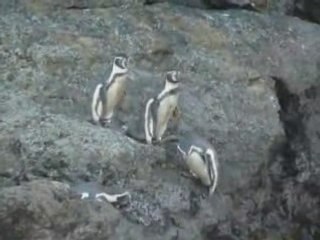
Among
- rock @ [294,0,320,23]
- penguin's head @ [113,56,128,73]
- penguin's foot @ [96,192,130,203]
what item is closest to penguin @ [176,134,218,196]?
penguin's foot @ [96,192,130,203]

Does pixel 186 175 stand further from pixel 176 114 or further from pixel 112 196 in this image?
pixel 112 196

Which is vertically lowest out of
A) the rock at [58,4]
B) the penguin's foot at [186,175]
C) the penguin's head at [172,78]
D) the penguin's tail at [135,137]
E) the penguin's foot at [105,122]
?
the rock at [58,4]

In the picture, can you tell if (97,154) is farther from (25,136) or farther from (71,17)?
(71,17)

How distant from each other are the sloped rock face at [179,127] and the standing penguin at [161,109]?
12 cm

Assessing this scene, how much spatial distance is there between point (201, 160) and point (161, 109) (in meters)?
0.52

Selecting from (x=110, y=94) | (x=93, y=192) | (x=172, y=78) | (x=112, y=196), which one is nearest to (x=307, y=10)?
(x=172, y=78)

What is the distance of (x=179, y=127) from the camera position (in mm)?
8031

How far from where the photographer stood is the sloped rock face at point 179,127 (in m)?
6.99

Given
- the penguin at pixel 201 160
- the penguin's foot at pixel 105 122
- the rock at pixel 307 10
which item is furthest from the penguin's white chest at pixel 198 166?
the rock at pixel 307 10

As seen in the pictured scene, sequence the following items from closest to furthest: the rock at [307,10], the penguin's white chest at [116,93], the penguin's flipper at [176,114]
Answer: the penguin's white chest at [116,93], the penguin's flipper at [176,114], the rock at [307,10]

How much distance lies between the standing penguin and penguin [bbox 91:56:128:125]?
24 centimetres

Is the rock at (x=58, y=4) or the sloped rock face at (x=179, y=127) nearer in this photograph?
the sloped rock face at (x=179, y=127)

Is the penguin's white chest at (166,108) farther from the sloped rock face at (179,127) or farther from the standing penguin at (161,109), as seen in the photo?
the sloped rock face at (179,127)

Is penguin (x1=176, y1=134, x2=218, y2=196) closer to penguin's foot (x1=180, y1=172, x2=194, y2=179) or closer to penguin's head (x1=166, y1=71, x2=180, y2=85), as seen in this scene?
penguin's foot (x1=180, y1=172, x2=194, y2=179)
